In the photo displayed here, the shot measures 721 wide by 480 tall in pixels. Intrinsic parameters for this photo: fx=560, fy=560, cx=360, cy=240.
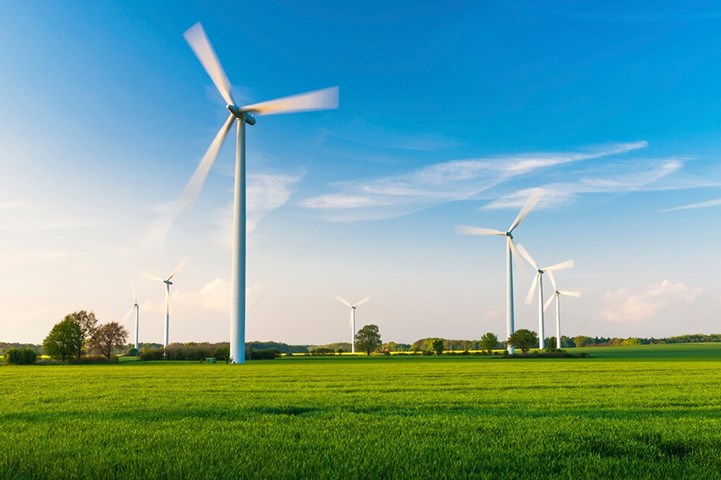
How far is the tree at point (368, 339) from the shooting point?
142000 mm

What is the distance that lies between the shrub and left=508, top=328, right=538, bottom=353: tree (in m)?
81.9

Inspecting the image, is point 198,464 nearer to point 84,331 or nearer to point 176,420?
point 176,420

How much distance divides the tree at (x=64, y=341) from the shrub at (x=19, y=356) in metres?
3.33

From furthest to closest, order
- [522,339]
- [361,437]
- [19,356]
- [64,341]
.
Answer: [522,339]
[64,341]
[19,356]
[361,437]

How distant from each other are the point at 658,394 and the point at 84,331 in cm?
8983

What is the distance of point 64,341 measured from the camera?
88.8 m

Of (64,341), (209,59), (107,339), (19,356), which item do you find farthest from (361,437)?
(107,339)

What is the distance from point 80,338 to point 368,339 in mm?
70509

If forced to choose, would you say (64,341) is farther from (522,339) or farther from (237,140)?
(522,339)

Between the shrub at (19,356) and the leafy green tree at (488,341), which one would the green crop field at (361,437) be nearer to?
the shrub at (19,356)

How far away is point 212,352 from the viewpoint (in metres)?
91.2

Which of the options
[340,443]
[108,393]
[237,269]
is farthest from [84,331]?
[340,443]

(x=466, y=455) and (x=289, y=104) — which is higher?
(x=289, y=104)

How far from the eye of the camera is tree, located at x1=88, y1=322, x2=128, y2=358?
96.4 meters
